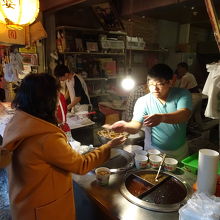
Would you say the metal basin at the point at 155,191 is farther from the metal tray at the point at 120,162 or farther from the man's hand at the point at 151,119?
the man's hand at the point at 151,119

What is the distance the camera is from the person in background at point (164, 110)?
2.06 meters

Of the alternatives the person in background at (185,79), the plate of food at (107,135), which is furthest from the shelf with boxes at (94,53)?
the plate of food at (107,135)

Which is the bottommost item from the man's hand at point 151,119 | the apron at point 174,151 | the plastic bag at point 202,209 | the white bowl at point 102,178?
the apron at point 174,151

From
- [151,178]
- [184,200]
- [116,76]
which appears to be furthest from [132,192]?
[116,76]

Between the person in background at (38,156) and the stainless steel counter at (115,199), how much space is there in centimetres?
20

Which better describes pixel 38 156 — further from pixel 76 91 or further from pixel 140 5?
pixel 140 5

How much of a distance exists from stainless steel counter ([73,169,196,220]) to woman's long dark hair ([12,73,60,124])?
1.87 ft

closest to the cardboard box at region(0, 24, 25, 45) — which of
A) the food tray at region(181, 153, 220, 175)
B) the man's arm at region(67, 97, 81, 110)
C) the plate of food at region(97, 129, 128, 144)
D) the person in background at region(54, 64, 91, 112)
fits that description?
the person in background at region(54, 64, 91, 112)

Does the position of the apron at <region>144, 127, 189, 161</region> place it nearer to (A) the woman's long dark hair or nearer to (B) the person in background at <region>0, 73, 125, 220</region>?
(B) the person in background at <region>0, 73, 125, 220</region>

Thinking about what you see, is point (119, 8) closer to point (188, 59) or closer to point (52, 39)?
point (52, 39)

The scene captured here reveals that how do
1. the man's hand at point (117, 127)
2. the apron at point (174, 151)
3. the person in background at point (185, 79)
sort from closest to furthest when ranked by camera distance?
1. the man's hand at point (117, 127)
2. the apron at point (174, 151)
3. the person in background at point (185, 79)

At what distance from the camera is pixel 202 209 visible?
103cm

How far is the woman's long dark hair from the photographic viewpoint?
50.0 inches

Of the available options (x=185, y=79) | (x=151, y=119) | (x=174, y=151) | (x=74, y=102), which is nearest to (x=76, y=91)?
(x=74, y=102)
